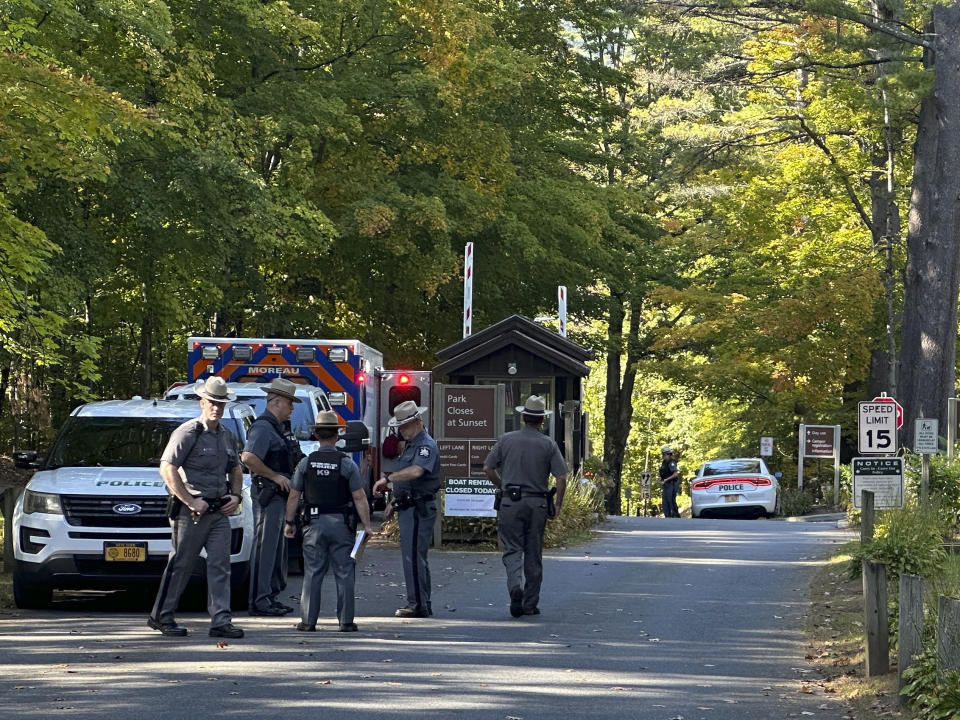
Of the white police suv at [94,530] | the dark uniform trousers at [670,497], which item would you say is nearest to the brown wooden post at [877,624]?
the white police suv at [94,530]

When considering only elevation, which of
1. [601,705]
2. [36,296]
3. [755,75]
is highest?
[755,75]

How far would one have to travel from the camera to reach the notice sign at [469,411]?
71.3ft

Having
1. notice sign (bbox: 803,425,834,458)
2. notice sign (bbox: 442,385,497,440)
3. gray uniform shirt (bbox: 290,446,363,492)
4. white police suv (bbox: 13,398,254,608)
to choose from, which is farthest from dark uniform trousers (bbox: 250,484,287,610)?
notice sign (bbox: 803,425,834,458)

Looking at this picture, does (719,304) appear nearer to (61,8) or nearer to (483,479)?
(483,479)

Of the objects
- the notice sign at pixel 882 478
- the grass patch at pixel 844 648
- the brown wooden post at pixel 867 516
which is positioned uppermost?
the notice sign at pixel 882 478

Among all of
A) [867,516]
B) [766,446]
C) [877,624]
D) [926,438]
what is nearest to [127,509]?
[877,624]

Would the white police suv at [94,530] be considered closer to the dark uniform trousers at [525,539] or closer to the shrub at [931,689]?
the dark uniform trousers at [525,539]

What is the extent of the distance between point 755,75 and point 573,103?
6302 millimetres

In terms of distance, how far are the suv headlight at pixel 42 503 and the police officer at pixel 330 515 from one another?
2.52 metres

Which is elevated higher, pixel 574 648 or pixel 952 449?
pixel 952 449

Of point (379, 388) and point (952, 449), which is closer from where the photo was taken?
point (952, 449)

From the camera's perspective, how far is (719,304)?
42.2m

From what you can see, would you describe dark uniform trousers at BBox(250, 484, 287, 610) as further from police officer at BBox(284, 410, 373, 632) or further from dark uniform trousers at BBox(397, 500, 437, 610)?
police officer at BBox(284, 410, 373, 632)

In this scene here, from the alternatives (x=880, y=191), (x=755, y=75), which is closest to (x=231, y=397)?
(x=755, y=75)
